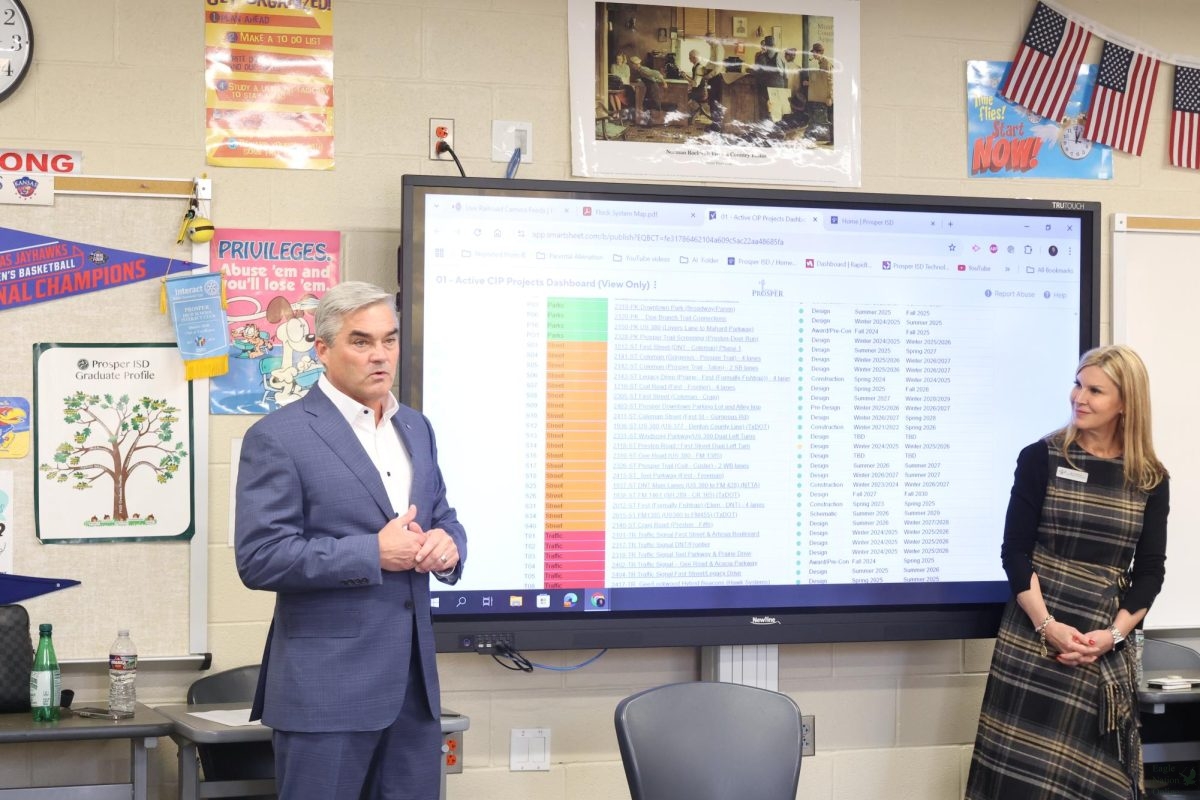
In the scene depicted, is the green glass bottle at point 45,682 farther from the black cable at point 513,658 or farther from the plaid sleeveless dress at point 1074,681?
the plaid sleeveless dress at point 1074,681

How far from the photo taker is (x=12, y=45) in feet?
10.3

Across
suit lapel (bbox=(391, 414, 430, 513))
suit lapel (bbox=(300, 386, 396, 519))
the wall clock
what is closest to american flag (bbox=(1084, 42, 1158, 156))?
suit lapel (bbox=(391, 414, 430, 513))

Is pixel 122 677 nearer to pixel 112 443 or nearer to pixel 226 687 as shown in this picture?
pixel 226 687

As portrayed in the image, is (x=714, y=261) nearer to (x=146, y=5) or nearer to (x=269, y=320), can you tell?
(x=269, y=320)

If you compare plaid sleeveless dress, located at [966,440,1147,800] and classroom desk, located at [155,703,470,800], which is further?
plaid sleeveless dress, located at [966,440,1147,800]

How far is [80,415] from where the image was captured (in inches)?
124

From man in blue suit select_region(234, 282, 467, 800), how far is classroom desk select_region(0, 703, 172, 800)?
0.49 meters

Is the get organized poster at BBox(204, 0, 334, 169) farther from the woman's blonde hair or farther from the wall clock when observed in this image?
the woman's blonde hair

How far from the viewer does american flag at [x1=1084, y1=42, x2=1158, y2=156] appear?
12.5ft

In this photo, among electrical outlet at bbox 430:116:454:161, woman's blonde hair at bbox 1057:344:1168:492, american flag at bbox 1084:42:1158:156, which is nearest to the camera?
woman's blonde hair at bbox 1057:344:1168:492

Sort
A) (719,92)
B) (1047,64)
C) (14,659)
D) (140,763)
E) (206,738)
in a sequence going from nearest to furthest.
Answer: (206,738), (140,763), (14,659), (719,92), (1047,64)

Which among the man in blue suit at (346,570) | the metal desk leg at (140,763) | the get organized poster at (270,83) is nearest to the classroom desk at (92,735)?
the metal desk leg at (140,763)

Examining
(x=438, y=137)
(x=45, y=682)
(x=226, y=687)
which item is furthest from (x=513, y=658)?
(x=438, y=137)

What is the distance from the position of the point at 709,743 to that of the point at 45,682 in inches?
60.8
